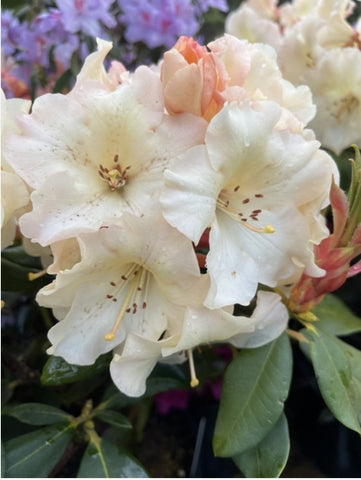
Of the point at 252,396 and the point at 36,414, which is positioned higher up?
the point at 252,396

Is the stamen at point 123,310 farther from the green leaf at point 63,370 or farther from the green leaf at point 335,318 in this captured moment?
the green leaf at point 335,318

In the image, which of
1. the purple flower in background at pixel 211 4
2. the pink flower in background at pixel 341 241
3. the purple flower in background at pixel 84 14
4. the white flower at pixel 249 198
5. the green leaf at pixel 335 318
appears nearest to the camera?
the white flower at pixel 249 198

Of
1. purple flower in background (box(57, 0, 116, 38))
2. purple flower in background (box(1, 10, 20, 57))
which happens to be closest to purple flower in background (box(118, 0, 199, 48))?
purple flower in background (box(57, 0, 116, 38))

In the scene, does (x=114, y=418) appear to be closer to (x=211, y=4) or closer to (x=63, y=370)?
(x=63, y=370)

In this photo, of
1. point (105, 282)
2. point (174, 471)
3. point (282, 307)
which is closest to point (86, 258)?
point (105, 282)

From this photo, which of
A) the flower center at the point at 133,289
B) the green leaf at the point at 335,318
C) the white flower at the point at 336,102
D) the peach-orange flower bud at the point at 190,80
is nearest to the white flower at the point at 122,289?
the flower center at the point at 133,289

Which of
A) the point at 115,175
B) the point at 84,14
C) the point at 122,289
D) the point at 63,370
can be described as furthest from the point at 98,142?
the point at 84,14

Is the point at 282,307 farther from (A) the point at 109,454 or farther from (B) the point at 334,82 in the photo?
(B) the point at 334,82
